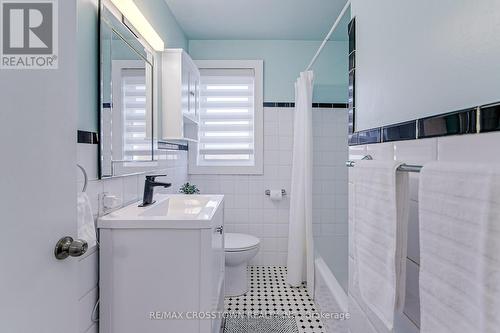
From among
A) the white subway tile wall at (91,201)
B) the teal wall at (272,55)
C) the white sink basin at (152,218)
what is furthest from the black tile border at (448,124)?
the teal wall at (272,55)

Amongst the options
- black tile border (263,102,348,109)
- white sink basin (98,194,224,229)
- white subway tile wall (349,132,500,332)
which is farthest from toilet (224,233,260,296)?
black tile border (263,102,348,109)

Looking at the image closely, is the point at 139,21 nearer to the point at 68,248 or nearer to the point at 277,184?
the point at 68,248

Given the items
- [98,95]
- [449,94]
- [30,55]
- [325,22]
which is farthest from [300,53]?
[30,55]

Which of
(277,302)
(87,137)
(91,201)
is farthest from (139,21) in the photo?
(277,302)

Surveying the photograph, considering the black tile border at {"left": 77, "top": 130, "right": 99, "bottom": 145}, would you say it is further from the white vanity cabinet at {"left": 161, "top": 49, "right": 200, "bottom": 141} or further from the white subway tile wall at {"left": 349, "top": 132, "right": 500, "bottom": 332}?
the white subway tile wall at {"left": 349, "top": 132, "right": 500, "bottom": 332}

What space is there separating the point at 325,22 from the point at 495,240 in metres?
2.59

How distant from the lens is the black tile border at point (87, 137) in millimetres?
1149

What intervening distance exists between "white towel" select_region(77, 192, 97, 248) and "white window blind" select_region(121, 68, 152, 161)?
0.51 metres

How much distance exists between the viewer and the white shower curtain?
8.25ft

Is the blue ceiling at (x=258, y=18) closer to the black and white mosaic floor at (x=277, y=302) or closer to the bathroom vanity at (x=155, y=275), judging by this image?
the bathroom vanity at (x=155, y=275)

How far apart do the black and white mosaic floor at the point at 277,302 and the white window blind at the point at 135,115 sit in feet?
4.50

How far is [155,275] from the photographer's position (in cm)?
122

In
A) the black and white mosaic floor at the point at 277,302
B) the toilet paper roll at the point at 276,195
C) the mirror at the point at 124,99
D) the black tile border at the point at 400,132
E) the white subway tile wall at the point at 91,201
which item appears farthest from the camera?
the toilet paper roll at the point at 276,195

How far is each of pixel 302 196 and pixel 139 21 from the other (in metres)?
1.81
